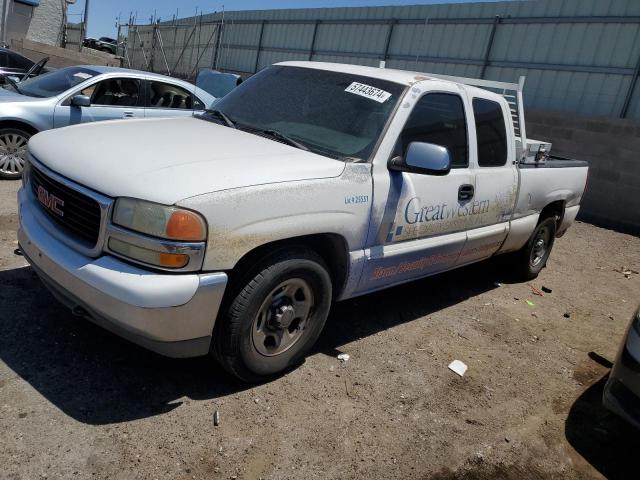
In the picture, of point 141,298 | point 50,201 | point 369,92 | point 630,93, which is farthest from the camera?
point 630,93

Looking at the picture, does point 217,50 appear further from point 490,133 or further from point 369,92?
point 369,92

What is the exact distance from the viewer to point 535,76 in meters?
11.8

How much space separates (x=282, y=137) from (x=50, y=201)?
1439mm

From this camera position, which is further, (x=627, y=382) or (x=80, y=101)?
(x=80, y=101)

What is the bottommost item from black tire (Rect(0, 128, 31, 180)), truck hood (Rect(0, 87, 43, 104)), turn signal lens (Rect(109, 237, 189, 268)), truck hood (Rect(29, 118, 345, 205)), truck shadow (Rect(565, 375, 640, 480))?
truck shadow (Rect(565, 375, 640, 480))

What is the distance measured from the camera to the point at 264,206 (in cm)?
275

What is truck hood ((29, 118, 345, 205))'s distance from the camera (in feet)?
8.53

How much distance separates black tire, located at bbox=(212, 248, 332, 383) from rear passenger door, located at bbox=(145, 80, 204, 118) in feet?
16.8

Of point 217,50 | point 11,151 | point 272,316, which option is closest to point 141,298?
point 272,316

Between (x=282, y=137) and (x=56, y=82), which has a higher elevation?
(x=282, y=137)

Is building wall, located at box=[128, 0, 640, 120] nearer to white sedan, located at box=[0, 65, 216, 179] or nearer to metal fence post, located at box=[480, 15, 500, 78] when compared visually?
metal fence post, located at box=[480, 15, 500, 78]

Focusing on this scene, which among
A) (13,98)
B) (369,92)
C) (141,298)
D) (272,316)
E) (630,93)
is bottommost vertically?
(272,316)

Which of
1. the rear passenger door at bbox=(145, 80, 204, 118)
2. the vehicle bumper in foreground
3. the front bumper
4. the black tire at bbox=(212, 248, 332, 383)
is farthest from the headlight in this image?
the rear passenger door at bbox=(145, 80, 204, 118)

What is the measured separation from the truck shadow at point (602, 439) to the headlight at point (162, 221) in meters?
2.62
